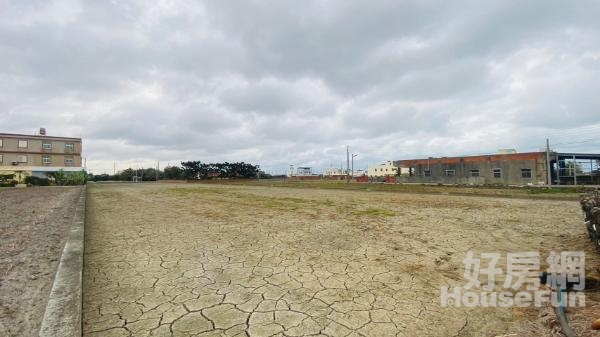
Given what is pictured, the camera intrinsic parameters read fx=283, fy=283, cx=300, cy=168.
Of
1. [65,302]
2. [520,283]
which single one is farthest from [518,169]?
[65,302]

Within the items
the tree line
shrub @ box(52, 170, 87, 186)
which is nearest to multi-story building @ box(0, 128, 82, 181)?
shrub @ box(52, 170, 87, 186)

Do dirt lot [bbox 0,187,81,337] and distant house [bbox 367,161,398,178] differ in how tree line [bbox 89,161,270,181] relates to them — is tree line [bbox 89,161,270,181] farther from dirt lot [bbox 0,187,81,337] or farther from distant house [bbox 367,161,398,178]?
dirt lot [bbox 0,187,81,337]

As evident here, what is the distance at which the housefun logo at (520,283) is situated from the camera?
303cm

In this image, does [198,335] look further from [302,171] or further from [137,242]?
[302,171]

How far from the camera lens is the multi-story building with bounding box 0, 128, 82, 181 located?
48.5 meters

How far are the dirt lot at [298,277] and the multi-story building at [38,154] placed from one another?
57.1 m

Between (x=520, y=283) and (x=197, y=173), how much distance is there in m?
72.0

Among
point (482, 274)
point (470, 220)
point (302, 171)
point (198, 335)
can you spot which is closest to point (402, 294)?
point (482, 274)

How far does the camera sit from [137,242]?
5.55 meters

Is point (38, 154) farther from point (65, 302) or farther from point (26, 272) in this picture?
point (65, 302)

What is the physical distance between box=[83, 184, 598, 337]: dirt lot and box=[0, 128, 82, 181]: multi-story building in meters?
57.1

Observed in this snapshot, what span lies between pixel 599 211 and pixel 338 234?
165 inches

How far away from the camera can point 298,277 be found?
3729 millimetres

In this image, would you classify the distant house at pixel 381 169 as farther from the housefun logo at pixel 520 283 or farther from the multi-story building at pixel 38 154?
the housefun logo at pixel 520 283
